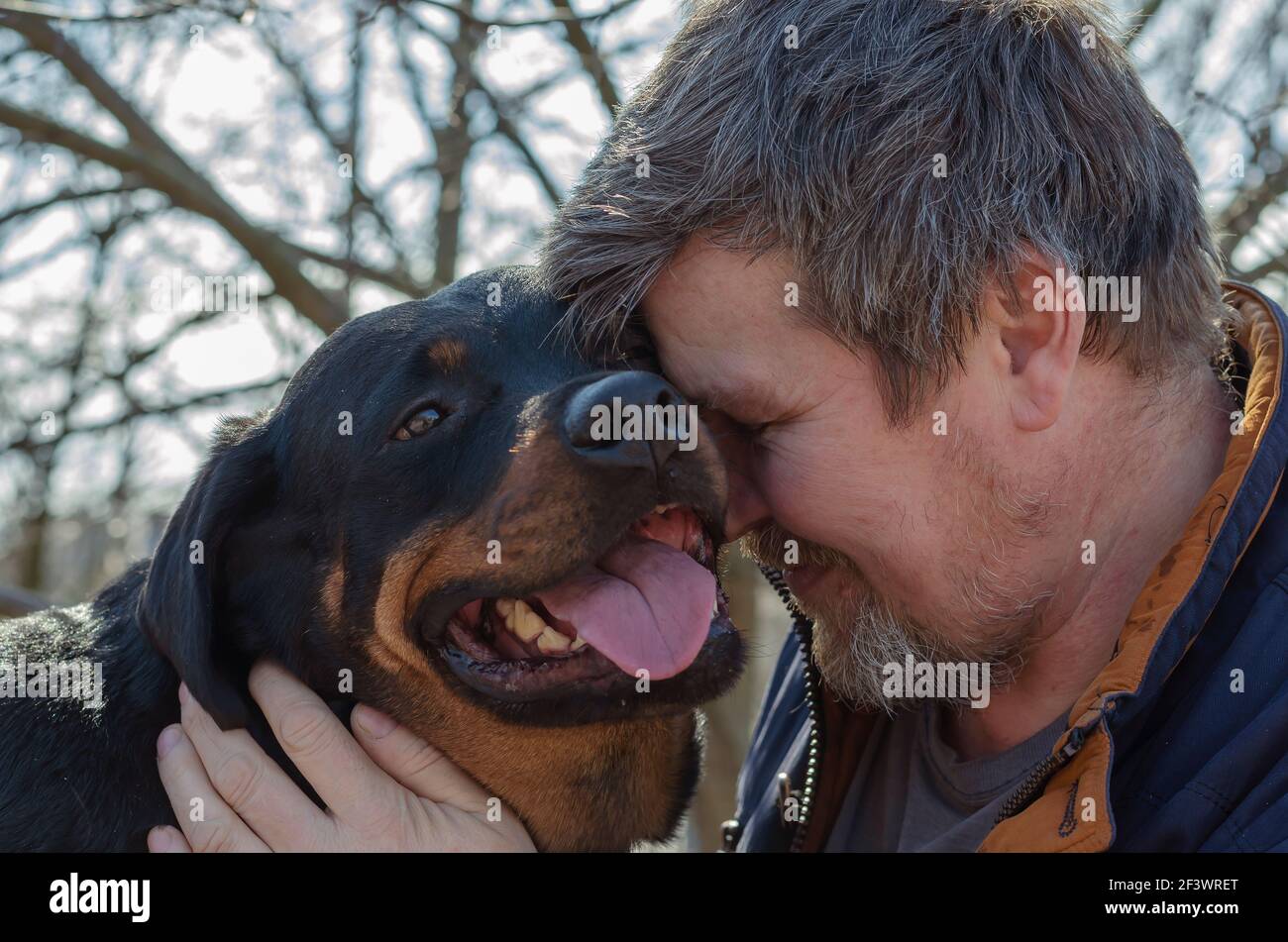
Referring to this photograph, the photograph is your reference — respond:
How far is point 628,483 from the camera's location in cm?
239

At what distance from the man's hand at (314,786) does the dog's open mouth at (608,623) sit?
0.28 meters

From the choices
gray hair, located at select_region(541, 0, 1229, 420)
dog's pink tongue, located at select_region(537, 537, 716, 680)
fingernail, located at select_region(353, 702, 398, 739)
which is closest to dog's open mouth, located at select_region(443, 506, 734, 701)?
dog's pink tongue, located at select_region(537, 537, 716, 680)

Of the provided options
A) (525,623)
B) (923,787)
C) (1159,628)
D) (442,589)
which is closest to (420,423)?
(442,589)

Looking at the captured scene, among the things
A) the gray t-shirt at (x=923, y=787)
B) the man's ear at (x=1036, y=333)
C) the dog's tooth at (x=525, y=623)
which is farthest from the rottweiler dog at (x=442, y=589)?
the man's ear at (x=1036, y=333)

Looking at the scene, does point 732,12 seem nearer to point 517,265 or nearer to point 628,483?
point 517,265

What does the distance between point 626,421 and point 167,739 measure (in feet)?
4.06

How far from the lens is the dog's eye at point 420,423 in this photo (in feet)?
8.88

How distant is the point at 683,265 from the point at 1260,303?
4.23ft

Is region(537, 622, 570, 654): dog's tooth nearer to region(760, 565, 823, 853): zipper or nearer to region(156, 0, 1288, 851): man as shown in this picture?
region(156, 0, 1288, 851): man

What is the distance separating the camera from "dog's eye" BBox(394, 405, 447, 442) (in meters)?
2.71

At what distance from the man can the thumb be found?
20 millimetres

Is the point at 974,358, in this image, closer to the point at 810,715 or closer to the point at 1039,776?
the point at 1039,776

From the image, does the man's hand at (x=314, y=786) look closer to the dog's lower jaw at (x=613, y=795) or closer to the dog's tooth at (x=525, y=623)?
the dog's lower jaw at (x=613, y=795)

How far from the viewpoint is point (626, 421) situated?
7.66ft
